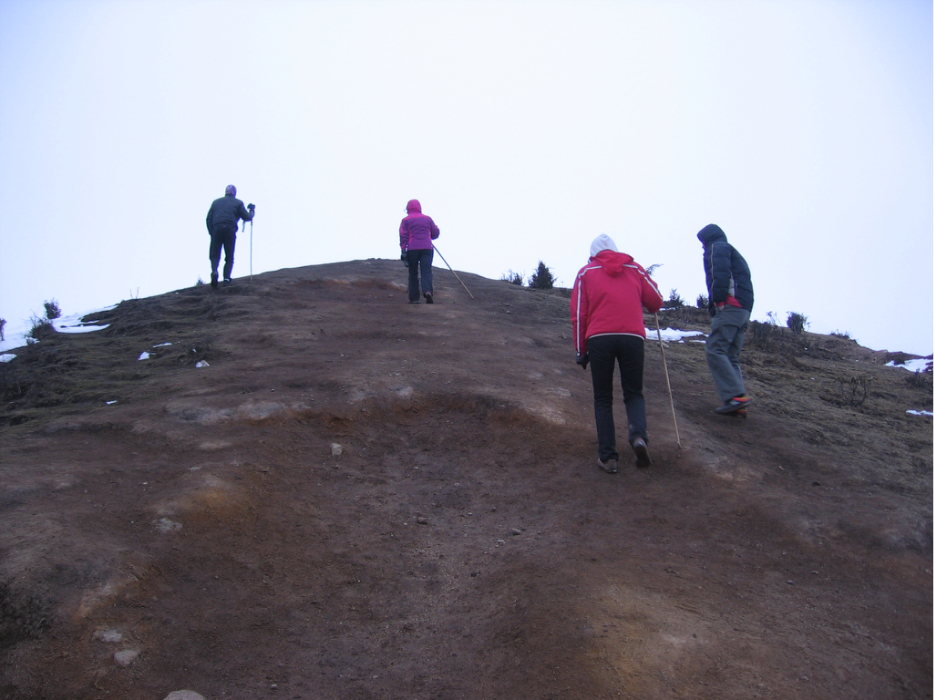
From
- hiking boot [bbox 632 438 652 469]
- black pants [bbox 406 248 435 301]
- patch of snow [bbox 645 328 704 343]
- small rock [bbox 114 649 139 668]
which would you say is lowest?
small rock [bbox 114 649 139 668]

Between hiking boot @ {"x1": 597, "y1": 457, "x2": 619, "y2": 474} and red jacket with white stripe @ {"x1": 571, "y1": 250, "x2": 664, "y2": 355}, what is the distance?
94 centimetres

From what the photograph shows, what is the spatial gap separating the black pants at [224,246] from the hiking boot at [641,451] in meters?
9.34

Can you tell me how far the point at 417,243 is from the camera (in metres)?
11.5

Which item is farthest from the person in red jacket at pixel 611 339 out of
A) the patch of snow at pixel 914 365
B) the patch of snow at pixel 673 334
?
the patch of snow at pixel 914 365

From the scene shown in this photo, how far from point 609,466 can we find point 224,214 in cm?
943

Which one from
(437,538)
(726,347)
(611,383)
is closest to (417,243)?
(726,347)

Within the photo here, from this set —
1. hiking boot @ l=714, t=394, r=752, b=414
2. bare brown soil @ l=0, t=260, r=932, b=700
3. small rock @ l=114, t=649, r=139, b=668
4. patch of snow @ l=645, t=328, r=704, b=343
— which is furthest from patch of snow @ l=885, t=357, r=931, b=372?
small rock @ l=114, t=649, r=139, b=668

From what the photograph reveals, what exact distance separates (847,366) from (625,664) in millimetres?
10003

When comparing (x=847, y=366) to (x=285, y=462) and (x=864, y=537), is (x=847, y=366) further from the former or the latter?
(x=285, y=462)

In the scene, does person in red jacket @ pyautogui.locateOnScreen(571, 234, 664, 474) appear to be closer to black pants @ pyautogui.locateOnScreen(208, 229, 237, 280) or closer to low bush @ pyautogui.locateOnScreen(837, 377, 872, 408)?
low bush @ pyautogui.locateOnScreen(837, 377, 872, 408)

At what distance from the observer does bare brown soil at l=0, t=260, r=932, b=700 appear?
3.32 m

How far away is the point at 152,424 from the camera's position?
236 inches

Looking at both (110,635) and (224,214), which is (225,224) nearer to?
(224,214)

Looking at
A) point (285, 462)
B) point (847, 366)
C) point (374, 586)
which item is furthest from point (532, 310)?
point (374, 586)
